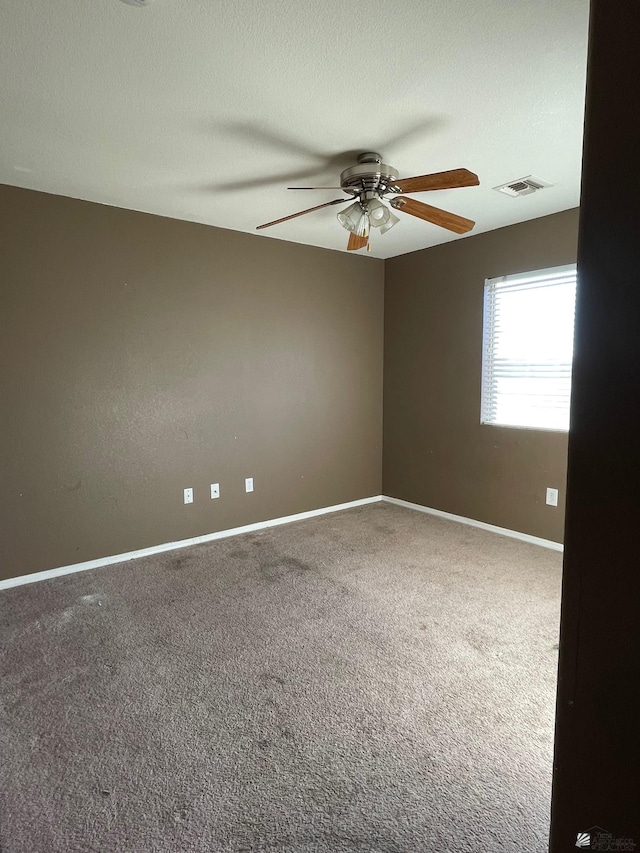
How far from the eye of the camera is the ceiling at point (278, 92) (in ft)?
5.09

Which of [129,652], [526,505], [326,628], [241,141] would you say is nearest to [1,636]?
[129,652]

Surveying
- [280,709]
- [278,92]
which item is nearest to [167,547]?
[280,709]

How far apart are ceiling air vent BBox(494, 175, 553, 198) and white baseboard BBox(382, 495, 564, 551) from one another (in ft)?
7.86

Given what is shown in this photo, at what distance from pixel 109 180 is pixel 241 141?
96 centimetres

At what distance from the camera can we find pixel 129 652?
226 cm

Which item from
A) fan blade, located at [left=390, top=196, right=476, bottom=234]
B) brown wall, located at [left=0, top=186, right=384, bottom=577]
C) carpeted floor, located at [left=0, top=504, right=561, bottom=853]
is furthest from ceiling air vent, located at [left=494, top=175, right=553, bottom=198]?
carpeted floor, located at [left=0, top=504, right=561, bottom=853]

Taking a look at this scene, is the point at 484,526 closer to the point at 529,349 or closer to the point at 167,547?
the point at 529,349

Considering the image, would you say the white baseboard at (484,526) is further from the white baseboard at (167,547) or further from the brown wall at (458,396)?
the white baseboard at (167,547)

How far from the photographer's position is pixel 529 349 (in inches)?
144

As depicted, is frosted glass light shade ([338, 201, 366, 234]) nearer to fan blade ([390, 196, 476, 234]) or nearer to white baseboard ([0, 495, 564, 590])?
fan blade ([390, 196, 476, 234])

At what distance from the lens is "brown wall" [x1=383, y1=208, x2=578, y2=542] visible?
11.7 ft

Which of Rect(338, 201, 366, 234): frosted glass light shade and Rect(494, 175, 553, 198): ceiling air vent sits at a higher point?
Rect(494, 175, 553, 198): ceiling air vent

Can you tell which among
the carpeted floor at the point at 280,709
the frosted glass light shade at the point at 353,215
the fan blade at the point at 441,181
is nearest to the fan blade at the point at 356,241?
the frosted glass light shade at the point at 353,215

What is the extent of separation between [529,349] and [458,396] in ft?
2.34
